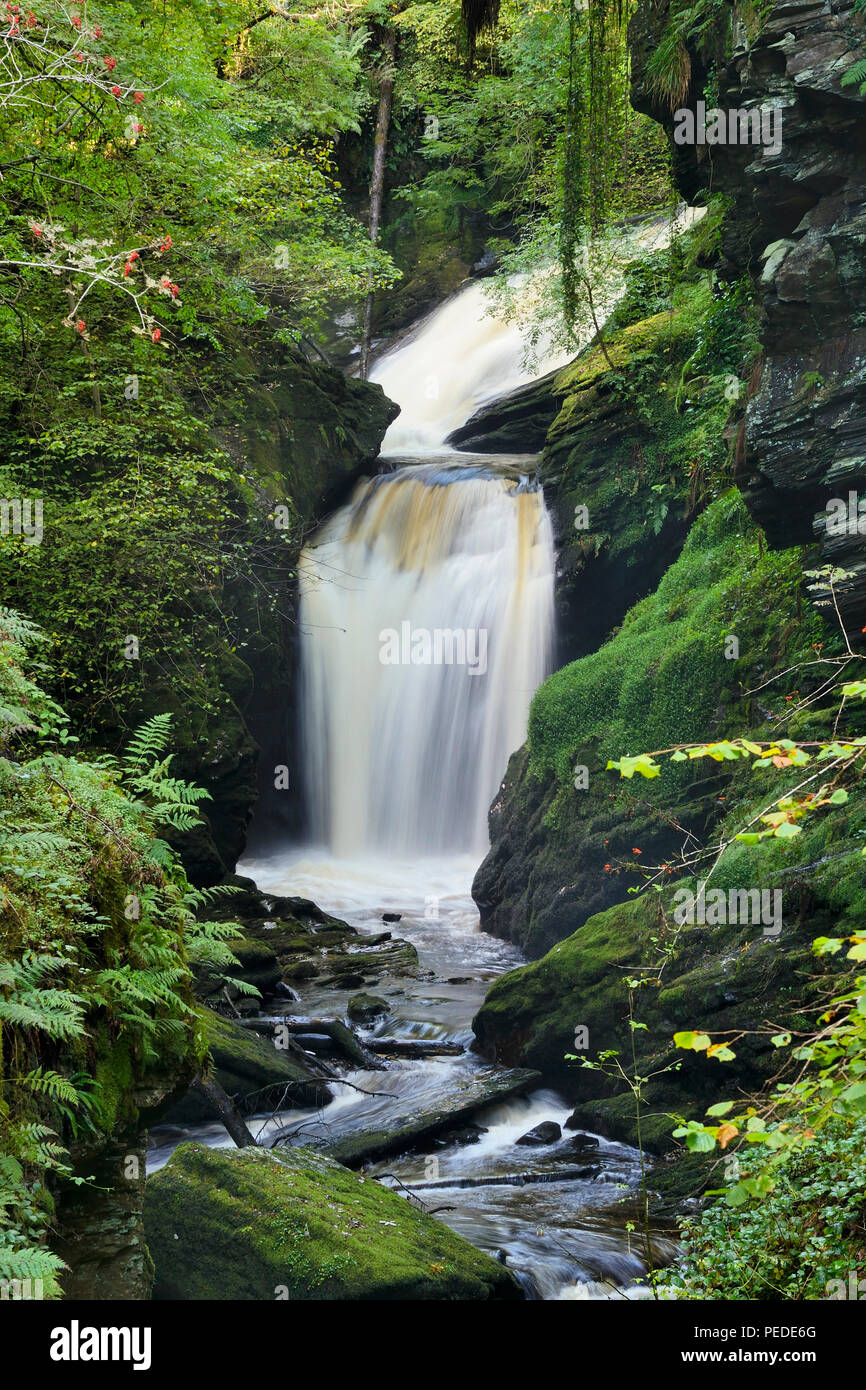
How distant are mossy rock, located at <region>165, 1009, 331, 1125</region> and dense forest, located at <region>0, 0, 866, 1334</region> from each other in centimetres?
5

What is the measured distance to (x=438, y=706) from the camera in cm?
1702

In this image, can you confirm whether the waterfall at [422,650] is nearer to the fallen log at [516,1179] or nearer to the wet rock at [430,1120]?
the wet rock at [430,1120]

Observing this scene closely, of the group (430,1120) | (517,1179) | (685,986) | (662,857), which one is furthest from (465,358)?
(517,1179)

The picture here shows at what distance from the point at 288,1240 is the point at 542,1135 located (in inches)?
135

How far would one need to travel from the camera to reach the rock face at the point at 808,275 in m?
7.87

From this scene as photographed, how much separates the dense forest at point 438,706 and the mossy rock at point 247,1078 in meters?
0.05

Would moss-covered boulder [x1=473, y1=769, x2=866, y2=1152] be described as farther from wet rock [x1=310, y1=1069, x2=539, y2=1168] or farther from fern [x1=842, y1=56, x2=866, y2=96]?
fern [x1=842, y1=56, x2=866, y2=96]

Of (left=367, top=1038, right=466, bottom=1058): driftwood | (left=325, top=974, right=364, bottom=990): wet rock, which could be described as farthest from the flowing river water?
(left=367, top=1038, right=466, bottom=1058): driftwood

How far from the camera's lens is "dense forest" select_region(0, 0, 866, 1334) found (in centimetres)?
452

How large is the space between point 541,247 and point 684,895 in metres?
14.2

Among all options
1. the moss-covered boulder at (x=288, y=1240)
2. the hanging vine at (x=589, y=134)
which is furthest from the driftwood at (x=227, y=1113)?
the hanging vine at (x=589, y=134)

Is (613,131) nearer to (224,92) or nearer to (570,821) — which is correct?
(224,92)

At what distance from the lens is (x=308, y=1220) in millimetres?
5203

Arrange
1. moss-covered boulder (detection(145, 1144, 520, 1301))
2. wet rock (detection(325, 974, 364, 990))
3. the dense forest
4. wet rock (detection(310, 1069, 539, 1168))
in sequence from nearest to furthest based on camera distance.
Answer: the dense forest, moss-covered boulder (detection(145, 1144, 520, 1301)), wet rock (detection(310, 1069, 539, 1168)), wet rock (detection(325, 974, 364, 990))
